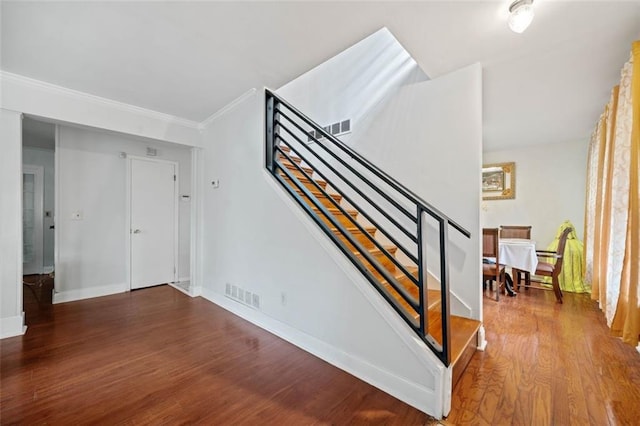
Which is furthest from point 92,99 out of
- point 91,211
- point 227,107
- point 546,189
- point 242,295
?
point 546,189

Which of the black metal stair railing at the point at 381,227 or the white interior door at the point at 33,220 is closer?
the black metal stair railing at the point at 381,227

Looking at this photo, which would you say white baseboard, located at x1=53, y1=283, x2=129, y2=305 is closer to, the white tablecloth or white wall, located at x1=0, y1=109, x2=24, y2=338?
white wall, located at x1=0, y1=109, x2=24, y2=338

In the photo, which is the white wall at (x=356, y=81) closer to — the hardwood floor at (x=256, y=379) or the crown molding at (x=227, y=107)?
the crown molding at (x=227, y=107)

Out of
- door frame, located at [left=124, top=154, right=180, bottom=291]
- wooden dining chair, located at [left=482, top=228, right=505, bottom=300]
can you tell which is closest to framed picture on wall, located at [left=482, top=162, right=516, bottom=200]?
wooden dining chair, located at [left=482, top=228, right=505, bottom=300]

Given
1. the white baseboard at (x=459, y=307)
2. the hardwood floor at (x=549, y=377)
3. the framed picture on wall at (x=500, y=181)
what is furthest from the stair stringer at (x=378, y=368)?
the framed picture on wall at (x=500, y=181)

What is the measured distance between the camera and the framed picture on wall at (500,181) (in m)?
4.96

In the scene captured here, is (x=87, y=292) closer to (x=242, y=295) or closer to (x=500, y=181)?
(x=242, y=295)

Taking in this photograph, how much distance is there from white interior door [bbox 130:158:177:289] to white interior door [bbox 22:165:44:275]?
2.79m

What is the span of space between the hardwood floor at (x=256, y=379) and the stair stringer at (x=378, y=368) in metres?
0.06

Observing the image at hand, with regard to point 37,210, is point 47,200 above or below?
above

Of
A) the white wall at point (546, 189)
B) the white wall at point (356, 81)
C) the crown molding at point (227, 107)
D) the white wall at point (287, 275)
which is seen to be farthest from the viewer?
the white wall at point (546, 189)

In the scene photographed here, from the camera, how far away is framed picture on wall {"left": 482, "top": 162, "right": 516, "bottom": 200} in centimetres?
496

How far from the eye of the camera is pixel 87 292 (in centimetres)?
364

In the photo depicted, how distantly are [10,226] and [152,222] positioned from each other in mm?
1664
